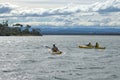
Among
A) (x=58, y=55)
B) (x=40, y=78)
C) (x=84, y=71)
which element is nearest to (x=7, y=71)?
(x=40, y=78)

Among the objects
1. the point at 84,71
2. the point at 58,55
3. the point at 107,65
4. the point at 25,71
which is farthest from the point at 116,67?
the point at 58,55

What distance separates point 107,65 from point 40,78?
1786 centimetres

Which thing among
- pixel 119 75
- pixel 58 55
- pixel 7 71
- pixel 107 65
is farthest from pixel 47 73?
pixel 58 55

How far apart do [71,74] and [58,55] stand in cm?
3282

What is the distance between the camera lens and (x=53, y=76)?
1897 inches

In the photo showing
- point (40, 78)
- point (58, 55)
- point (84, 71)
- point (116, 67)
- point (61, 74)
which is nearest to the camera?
point (40, 78)

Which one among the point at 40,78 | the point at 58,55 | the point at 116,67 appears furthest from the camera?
the point at 58,55

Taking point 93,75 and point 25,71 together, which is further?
point 25,71

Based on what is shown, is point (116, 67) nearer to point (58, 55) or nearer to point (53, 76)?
point (53, 76)

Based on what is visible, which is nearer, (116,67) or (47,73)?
(47,73)

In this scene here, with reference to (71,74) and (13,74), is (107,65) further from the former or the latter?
(13,74)

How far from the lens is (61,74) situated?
1971 inches

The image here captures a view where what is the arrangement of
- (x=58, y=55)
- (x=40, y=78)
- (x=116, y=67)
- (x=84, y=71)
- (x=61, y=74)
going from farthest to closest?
(x=58, y=55)
(x=116, y=67)
(x=84, y=71)
(x=61, y=74)
(x=40, y=78)

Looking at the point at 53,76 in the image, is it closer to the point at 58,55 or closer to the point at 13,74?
the point at 13,74
